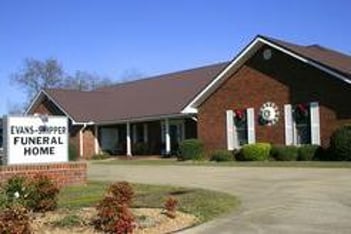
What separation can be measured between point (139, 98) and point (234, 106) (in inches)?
494

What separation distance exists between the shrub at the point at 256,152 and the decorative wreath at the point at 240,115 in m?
2.50

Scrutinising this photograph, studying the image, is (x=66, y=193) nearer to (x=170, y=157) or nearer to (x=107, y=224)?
(x=107, y=224)

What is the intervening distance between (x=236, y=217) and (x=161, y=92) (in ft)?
109

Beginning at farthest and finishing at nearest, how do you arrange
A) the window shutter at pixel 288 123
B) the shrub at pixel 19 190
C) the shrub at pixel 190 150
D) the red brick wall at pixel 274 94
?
the shrub at pixel 190 150 → the window shutter at pixel 288 123 → the red brick wall at pixel 274 94 → the shrub at pixel 19 190

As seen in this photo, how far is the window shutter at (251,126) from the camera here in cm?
3509

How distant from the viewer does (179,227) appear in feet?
40.9

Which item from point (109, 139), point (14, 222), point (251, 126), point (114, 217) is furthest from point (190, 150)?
point (14, 222)

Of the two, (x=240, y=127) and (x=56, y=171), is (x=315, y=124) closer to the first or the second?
(x=240, y=127)

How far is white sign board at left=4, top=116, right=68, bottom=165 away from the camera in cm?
2023

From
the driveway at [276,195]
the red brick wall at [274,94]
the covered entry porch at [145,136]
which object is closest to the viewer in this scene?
the driveway at [276,195]

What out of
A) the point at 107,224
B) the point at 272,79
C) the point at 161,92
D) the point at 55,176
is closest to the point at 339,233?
the point at 107,224

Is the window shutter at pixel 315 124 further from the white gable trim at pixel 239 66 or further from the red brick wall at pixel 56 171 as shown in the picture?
the red brick wall at pixel 56 171

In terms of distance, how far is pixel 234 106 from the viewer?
119 feet

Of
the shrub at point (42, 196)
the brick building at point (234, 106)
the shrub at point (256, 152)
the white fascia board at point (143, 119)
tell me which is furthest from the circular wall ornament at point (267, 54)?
the shrub at point (42, 196)
